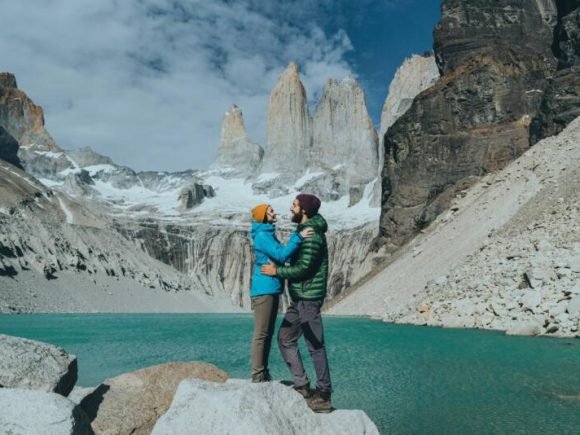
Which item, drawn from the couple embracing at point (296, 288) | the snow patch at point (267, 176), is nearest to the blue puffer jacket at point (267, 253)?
the couple embracing at point (296, 288)

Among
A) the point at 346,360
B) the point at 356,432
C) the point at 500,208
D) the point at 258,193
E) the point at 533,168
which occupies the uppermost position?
the point at 258,193

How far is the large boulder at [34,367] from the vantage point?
7.06 metres

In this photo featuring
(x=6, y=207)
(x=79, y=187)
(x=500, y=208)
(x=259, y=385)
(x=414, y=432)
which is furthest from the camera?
(x=79, y=187)

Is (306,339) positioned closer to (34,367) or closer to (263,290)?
(263,290)

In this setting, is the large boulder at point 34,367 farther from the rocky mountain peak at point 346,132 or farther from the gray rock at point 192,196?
the rocky mountain peak at point 346,132

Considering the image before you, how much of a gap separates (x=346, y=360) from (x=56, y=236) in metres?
75.9

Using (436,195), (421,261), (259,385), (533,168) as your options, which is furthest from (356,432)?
(436,195)

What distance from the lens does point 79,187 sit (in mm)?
172500

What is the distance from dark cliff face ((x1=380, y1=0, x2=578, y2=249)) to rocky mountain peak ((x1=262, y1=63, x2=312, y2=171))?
98.7 m

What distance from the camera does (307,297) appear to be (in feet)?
23.7

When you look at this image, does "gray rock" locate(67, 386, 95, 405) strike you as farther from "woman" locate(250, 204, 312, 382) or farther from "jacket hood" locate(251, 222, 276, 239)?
"jacket hood" locate(251, 222, 276, 239)

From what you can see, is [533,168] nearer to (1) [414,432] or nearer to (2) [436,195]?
(2) [436,195]

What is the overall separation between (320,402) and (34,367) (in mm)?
3501

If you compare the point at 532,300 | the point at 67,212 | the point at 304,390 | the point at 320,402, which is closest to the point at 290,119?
the point at 67,212
